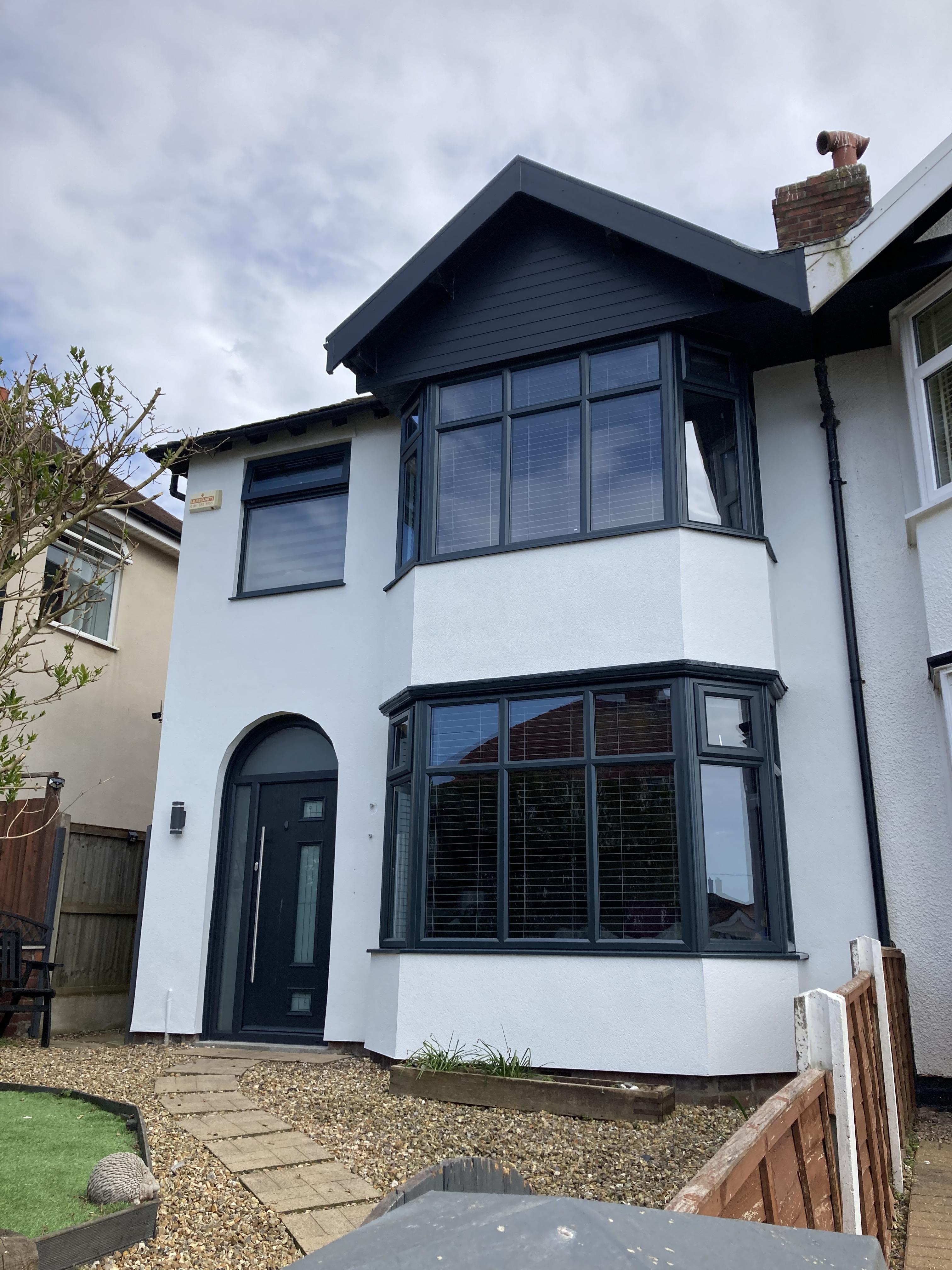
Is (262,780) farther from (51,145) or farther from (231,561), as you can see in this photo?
(51,145)

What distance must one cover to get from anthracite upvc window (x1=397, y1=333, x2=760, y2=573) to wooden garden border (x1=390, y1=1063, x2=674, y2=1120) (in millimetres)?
4114

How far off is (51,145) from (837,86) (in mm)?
6956

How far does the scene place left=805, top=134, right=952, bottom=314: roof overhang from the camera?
7.34m

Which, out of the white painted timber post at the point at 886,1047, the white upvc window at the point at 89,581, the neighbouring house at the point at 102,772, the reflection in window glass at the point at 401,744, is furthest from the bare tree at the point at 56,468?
the white upvc window at the point at 89,581

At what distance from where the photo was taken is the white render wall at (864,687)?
7.44 m

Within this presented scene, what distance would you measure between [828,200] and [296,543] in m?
6.06

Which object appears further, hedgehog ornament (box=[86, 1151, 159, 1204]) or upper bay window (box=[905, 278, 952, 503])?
upper bay window (box=[905, 278, 952, 503])

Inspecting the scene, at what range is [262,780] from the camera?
395 inches

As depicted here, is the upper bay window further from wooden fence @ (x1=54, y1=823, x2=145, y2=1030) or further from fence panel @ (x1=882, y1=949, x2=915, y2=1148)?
wooden fence @ (x1=54, y1=823, x2=145, y2=1030)

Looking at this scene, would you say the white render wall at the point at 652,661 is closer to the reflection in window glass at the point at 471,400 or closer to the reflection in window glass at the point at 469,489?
the reflection in window glass at the point at 469,489

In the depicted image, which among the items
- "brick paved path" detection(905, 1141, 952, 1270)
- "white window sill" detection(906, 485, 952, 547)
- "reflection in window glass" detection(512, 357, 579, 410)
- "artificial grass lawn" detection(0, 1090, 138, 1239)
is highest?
"reflection in window glass" detection(512, 357, 579, 410)

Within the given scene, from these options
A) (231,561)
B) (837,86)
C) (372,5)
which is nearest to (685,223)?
(837,86)

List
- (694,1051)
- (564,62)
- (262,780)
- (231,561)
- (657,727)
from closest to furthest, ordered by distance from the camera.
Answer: (694,1051), (657,727), (564,62), (262,780), (231,561)

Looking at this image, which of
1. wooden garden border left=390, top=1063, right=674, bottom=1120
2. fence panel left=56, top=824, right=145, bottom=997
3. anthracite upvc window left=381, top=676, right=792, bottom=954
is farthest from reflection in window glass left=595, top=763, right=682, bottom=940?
fence panel left=56, top=824, right=145, bottom=997
